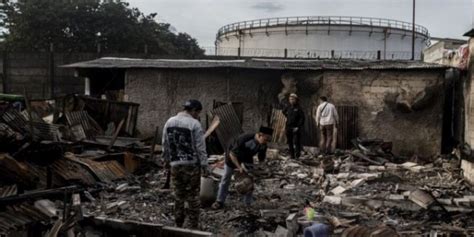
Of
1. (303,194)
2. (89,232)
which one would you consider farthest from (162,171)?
(89,232)

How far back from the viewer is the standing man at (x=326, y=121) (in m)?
12.1

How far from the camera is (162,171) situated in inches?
401

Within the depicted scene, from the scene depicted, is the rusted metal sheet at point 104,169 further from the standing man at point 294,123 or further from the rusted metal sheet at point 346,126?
the rusted metal sheet at point 346,126

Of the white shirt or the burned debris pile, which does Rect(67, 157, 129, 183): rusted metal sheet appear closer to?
the burned debris pile

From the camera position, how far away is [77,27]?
3466cm

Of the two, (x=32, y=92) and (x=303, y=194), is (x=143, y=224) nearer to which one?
(x=303, y=194)

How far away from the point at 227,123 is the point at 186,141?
24.6ft

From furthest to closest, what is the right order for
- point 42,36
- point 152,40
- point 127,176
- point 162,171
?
1. point 152,40
2. point 42,36
3. point 162,171
4. point 127,176

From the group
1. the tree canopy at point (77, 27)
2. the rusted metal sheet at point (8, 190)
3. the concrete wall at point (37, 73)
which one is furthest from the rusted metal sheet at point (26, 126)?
the tree canopy at point (77, 27)

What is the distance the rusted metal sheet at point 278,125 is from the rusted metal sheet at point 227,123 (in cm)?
96

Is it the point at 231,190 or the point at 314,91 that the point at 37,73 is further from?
the point at 231,190

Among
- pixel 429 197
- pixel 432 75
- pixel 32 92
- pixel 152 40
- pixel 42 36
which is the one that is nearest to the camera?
pixel 429 197

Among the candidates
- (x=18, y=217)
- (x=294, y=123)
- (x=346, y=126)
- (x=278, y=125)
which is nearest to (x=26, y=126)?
(x=18, y=217)

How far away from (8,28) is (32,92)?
42.1 feet
